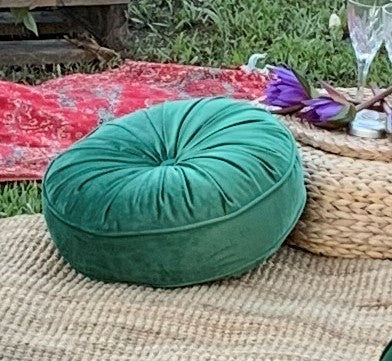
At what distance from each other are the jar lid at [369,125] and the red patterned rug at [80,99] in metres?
0.83

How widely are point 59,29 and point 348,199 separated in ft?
6.21

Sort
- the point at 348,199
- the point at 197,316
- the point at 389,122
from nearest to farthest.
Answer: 1. the point at 197,316
2. the point at 348,199
3. the point at 389,122

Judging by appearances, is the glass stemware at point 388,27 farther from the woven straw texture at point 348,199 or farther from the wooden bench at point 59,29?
the wooden bench at point 59,29

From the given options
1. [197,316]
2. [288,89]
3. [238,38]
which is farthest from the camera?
[238,38]

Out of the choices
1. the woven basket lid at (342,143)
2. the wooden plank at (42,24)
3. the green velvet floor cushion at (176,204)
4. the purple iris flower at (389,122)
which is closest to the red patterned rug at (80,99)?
the wooden plank at (42,24)

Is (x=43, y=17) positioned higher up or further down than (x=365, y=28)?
further down

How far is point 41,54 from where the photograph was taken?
3574 millimetres

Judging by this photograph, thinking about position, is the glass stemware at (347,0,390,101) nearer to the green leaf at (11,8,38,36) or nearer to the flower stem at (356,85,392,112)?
the flower stem at (356,85,392,112)

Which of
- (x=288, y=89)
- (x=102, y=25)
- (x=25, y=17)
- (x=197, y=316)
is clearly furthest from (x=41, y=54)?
(x=197, y=316)

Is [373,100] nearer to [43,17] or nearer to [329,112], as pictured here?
[329,112]

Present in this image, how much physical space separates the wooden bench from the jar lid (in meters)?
1.46

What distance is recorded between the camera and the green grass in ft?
11.6

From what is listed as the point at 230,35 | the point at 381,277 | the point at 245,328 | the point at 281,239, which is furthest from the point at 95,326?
the point at 230,35

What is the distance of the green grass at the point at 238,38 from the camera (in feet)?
11.6
